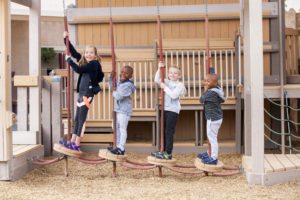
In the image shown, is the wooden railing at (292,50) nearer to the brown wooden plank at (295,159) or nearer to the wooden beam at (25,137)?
the brown wooden plank at (295,159)

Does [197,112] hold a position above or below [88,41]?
below

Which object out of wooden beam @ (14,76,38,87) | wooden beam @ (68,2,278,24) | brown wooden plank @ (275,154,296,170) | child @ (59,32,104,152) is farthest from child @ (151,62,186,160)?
wooden beam @ (68,2,278,24)

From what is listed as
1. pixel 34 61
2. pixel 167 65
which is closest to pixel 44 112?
pixel 34 61

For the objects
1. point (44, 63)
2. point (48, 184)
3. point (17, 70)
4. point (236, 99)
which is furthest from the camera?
point (44, 63)

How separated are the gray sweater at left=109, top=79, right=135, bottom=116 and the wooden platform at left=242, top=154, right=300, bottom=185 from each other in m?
1.68

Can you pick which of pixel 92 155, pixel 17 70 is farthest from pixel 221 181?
pixel 17 70

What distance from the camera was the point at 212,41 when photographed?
342 inches

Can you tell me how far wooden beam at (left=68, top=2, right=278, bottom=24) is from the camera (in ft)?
29.3

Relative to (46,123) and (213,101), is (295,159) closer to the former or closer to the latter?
(213,101)

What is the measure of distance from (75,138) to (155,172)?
1.19 meters

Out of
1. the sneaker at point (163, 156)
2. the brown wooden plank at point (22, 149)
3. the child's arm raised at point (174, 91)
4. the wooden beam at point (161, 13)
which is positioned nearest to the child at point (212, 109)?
the child's arm raised at point (174, 91)

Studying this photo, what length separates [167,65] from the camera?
8797 mm

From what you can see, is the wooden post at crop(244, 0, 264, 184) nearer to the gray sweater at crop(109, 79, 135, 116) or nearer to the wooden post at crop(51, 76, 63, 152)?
the gray sweater at crop(109, 79, 135, 116)

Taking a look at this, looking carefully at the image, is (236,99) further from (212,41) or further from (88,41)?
(88,41)
